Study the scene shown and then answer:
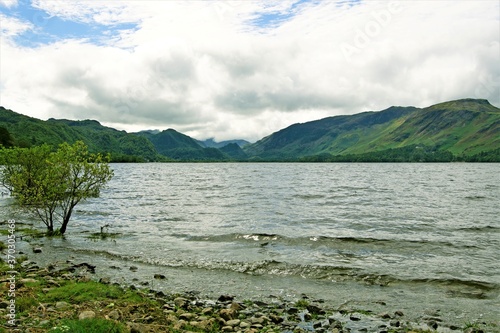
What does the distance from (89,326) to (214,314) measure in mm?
4941

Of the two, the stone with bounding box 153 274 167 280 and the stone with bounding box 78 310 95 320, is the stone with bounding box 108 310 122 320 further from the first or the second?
the stone with bounding box 153 274 167 280

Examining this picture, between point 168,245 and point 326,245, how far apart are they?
39.7 feet

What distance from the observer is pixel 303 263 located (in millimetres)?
22875

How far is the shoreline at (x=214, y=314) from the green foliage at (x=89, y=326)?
16.0 inches

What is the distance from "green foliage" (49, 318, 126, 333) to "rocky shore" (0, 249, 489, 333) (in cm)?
3

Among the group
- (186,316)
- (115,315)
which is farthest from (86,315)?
(186,316)

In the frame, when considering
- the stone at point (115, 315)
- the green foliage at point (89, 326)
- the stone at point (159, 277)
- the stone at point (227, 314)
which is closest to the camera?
the green foliage at point (89, 326)

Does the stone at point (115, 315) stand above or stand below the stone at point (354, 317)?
above

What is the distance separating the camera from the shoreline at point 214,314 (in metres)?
11.8

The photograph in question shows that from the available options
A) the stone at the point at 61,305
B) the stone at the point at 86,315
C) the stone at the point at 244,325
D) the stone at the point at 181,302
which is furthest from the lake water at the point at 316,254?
the stone at the point at 86,315

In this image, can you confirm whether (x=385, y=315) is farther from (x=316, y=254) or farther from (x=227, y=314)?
(x=316, y=254)

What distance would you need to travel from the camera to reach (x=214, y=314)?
13688 millimetres

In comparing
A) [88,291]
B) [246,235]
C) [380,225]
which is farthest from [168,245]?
[380,225]

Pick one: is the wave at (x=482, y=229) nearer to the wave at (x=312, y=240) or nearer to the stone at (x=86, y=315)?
the wave at (x=312, y=240)
